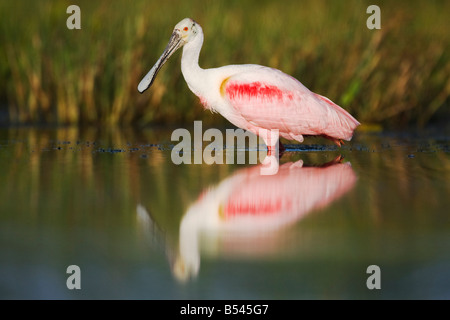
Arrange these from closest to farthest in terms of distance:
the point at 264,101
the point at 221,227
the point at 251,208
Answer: the point at 221,227, the point at 251,208, the point at 264,101

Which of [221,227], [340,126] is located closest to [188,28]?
[340,126]

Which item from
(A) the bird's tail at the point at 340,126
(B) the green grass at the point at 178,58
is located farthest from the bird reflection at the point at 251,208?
(B) the green grass at the point at 178,58

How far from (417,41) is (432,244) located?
8.51m

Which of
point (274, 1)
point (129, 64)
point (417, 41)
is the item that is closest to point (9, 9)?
point (129, 64)

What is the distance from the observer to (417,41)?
13086 millimetres

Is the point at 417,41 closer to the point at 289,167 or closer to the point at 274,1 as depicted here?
the point at 274,1

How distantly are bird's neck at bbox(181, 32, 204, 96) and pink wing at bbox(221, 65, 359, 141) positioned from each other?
0.29 m

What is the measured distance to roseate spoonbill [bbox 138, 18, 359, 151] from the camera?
8.95m

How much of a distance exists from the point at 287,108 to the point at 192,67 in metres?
0.99

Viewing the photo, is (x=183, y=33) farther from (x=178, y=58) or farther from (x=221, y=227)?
(x=221, y=227)

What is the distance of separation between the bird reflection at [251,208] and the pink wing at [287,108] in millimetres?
956

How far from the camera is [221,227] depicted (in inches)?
213

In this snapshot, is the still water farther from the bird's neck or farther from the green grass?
the green grass

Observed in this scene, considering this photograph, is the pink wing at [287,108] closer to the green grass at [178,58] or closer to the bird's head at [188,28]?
the bird's head at [188,28]
